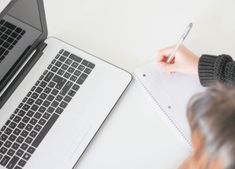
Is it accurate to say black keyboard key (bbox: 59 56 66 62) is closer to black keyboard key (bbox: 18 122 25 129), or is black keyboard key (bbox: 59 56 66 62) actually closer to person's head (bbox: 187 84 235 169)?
black keyboard key (bbox: 18 122 25 129)

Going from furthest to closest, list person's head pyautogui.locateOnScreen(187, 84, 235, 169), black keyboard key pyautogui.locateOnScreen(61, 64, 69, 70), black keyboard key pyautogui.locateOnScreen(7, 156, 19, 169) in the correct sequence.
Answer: black keyboard key pyautogui.locateOnScreen(61, 64, 69, 70) < black keyboard key pyautogui.locateOnScreen(7, 156, 19, 169) < person's head pyautogui.locateOnScreen(187, 84, 235, 169)

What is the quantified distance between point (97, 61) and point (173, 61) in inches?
6.6

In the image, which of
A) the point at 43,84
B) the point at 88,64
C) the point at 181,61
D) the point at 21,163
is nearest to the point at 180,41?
the point at 181,61

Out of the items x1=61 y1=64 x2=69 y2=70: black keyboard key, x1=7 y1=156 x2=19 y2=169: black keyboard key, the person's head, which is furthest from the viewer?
x1=61 y1=64 x2=69 y2=70: black keyboard key

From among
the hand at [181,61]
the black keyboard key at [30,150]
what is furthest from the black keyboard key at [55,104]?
the hand at [181,61]

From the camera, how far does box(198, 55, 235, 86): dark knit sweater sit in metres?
0.91

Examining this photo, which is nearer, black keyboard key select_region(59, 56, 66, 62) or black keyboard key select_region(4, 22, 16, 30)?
black keyboard key select_region(4, 22, 16, 30)

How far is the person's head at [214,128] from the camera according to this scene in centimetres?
63

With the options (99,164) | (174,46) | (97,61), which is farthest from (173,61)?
(99,164)

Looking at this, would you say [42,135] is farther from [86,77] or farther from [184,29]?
[184,29]

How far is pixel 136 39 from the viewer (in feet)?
3.25

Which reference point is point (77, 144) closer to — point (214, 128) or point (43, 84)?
point (43, 84)

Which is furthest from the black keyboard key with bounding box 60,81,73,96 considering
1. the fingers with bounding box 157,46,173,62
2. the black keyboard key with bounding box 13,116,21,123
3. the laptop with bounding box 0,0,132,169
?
the fingers with bounding box 157,46,173,62

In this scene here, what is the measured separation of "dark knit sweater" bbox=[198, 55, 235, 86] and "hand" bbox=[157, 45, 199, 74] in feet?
0.07
